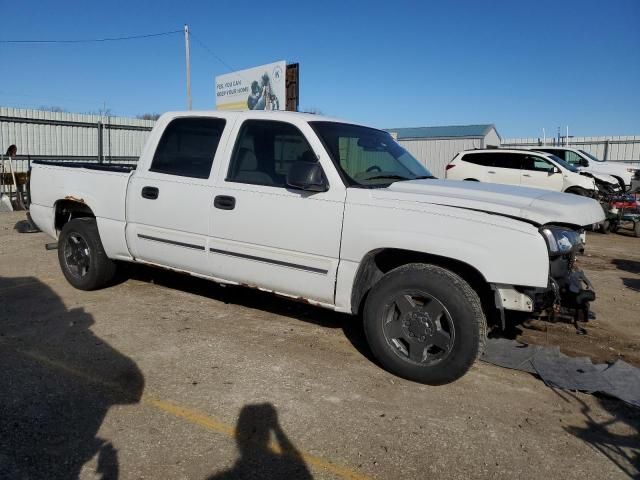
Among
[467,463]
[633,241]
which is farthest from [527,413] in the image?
[633,241]

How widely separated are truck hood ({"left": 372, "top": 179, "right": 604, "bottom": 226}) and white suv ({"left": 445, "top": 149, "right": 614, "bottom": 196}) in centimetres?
1146

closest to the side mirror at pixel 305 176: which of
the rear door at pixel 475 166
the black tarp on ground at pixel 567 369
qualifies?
the black tarp on ground at pixel 567 369

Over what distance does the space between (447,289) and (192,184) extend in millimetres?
2427

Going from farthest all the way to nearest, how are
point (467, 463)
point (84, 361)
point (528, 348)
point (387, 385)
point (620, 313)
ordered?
Answer: point (620, 313) < point (528, 348) < point (84, 361) < point (387, 385) < point (467, 463)

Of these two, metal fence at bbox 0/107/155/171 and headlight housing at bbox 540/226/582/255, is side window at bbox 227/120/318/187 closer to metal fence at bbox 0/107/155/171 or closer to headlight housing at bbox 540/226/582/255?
headlight housing at bbox 540/226/582/255

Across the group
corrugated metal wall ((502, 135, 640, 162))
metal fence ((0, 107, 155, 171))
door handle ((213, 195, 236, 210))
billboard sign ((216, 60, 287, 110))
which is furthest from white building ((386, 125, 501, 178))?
door handle ((213, 195, 236, 210))

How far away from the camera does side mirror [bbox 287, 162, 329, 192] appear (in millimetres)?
3924

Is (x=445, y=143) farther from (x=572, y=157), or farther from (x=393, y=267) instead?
(x=393, y=267)

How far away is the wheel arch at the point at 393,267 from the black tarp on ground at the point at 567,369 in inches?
23.9

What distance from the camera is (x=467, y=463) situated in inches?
114

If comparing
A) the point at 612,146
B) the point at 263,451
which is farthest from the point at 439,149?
the point at 263,451

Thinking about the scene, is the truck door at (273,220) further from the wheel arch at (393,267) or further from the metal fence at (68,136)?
the metal fence at (68,136)

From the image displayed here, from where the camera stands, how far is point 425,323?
12.3 ft

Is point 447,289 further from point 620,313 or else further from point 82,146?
point 82,146
